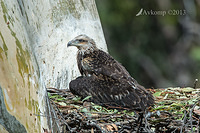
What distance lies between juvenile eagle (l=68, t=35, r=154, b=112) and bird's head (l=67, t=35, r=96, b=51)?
51 cm

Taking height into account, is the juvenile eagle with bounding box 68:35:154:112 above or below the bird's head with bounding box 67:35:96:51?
below

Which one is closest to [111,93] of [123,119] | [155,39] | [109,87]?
[109,87]

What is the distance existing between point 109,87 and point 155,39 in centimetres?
1136

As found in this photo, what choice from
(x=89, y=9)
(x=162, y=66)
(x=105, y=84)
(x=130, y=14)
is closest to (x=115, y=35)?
(x=130, y=14)

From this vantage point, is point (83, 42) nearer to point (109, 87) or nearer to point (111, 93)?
point (109, 87)

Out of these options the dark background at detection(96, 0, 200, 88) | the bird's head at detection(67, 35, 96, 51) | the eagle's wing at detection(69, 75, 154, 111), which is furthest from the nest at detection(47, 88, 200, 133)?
the dark background at detection(96, 0, 200, 88)

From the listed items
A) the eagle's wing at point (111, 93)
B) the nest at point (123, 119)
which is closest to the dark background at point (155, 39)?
the eagle's wing at point (111, 93)

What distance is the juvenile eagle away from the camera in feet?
23.3

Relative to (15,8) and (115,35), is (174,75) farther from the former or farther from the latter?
(15,8)

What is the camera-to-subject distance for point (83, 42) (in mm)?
8367

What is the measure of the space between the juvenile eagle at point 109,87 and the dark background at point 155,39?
8.81 metres

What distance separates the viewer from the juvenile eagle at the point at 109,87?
23.3 feet

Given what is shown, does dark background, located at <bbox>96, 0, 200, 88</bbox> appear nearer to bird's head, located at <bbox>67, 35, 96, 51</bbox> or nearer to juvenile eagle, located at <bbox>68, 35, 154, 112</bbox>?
bird's head, located at <bbox>67, 35, 96, 51</bbox>

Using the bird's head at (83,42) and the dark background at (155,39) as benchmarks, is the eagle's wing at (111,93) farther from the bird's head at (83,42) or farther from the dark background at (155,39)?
the dark background at (155,39)
